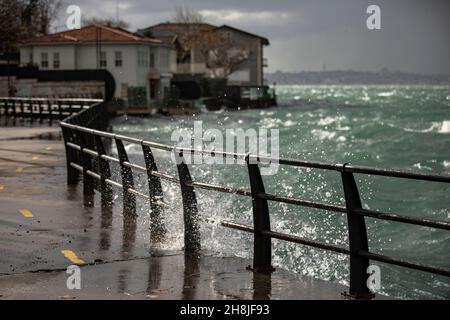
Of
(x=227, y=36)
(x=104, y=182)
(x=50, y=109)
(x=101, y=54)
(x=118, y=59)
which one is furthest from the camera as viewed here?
(x=227, y=36)

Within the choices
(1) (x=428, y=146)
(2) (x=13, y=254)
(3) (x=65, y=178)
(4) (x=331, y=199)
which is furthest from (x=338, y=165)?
(1) (x=428, y=146)

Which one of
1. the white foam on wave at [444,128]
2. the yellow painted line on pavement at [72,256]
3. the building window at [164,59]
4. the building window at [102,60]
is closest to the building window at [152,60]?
the building window at [164,59]

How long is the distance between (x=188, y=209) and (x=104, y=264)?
4.35 feet

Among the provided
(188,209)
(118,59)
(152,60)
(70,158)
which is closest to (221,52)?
(152,60)

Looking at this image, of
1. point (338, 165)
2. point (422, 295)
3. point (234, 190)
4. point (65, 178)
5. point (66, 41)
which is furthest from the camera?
point (66, 41)

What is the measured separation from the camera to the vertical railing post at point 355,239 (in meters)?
9.06

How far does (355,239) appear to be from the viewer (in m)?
9.09

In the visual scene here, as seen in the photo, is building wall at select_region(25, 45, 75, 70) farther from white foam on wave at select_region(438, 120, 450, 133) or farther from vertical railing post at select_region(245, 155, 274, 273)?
vertical railing post at select_region(245, 155, 274, 273)

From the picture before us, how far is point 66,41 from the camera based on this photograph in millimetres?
95688

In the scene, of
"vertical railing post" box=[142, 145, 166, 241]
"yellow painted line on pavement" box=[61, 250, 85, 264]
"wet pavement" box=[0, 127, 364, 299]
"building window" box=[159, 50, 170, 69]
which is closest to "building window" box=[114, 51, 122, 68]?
"building window" box=[159, 50, 170, 69]

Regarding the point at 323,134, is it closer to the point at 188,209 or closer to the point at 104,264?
the point at 188,209

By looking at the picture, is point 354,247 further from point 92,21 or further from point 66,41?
point 92,21
